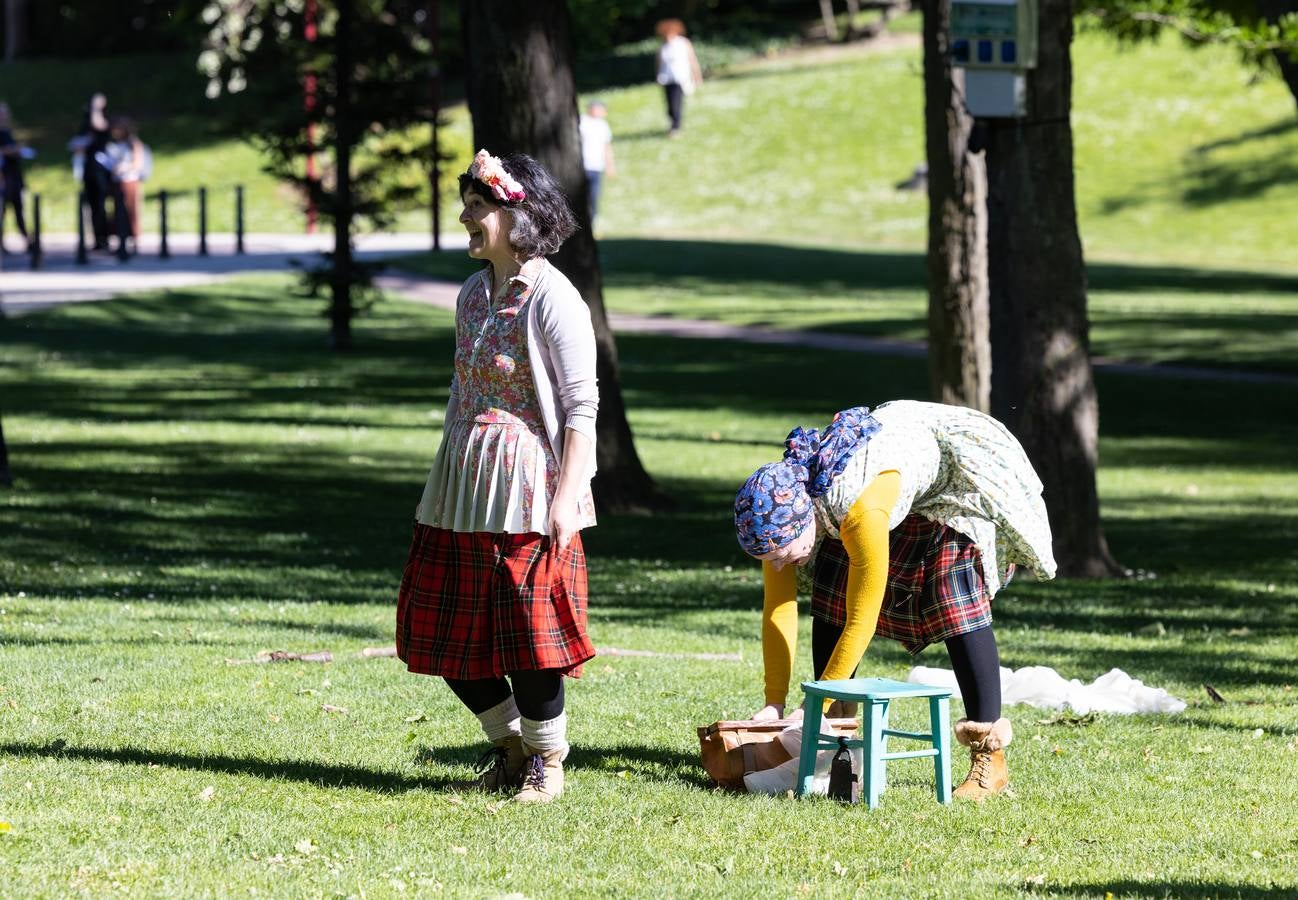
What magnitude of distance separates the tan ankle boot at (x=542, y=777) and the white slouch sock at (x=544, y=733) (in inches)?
0.9

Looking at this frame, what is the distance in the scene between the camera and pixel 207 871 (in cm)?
510

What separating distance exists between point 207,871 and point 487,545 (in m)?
1.26

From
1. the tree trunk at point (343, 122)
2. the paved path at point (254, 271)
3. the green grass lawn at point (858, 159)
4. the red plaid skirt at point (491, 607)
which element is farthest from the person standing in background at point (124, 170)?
the red plaid skirt at point (491, 607)

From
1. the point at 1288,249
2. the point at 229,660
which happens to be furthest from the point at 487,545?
the point at 1288,249

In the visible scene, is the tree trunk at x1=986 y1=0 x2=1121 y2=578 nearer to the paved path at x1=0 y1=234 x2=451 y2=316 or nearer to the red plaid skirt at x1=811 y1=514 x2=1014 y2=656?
the red plaid skirt at x1=811 y1=514 x2=1014 y2=656

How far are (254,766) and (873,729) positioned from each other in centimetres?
206

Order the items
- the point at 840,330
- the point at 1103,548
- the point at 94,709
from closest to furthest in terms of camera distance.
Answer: the point at 94,709, the point at 1103,548, the point at 840,330

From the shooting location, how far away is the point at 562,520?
569 centimetres

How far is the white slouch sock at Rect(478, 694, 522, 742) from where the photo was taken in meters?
6.07

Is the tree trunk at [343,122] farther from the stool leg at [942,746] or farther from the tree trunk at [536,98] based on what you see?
the stool leg at [942,746]

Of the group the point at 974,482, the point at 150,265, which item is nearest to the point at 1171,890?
the point at 974,482

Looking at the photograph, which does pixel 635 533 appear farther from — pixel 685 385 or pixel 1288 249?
pixel 1288 249

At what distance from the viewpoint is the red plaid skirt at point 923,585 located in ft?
19.7

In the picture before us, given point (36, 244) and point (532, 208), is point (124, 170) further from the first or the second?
point (532, 208)
